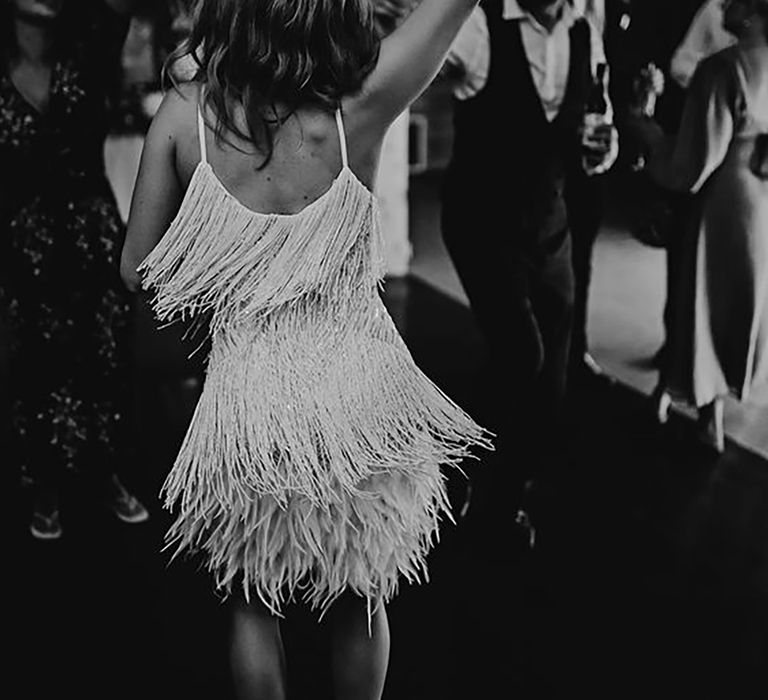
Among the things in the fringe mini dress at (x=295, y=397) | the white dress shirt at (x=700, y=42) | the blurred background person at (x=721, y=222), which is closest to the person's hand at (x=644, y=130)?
the blurred background person at (x=721, y=222)

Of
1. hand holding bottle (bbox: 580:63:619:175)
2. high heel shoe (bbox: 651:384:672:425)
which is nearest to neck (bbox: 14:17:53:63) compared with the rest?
hand holding bottle (bbox: 580:63:619:175)

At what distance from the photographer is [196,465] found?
1615 millimetres

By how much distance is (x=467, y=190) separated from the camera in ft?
8.66

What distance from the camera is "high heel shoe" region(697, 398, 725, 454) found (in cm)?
330

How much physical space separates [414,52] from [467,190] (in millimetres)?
1169

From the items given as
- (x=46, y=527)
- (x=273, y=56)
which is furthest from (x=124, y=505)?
(x=273, y=56)

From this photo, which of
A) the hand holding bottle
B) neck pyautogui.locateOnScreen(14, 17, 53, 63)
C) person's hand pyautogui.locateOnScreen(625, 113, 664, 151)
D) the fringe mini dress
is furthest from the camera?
person's hand pyautogui.locateOnScreen(625, 113, 664, 151)

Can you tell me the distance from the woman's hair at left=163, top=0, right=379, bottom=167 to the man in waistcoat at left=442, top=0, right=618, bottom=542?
96 centimetres

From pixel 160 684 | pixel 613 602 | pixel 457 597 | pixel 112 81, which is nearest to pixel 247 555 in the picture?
pixel 160 684

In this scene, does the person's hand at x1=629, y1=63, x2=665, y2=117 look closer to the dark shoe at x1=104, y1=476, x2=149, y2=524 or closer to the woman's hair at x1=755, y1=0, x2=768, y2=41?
the woman's hair at x1=755, y1=0, x2=768, y2=41

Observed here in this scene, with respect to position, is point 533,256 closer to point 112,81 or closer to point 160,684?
point 112,81

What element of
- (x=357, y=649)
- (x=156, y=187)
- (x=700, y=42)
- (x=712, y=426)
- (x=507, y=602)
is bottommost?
(x=507, y=602)

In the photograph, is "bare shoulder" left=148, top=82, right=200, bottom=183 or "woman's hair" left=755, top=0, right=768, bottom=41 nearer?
"bare shoulder" left=148, top=82, right=200, bottom=183

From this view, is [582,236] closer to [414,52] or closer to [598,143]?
[598,143]
